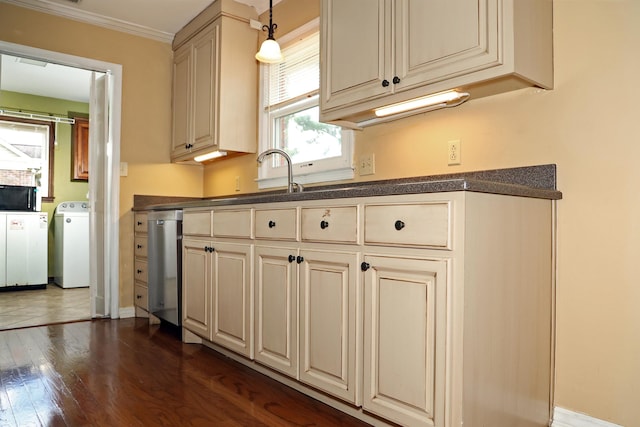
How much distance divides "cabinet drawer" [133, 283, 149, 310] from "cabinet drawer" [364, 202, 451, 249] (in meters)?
2.45

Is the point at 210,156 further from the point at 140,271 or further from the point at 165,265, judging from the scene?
the point at 140,271

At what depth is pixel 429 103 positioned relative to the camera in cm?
203

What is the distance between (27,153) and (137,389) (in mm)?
4937

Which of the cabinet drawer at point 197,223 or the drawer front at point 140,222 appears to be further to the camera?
the drawer front at point 140,222

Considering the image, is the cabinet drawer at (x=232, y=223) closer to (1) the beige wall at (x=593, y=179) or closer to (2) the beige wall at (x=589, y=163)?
(2) the beige wall at (x=589, y=163)

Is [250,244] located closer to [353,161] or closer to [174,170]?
[353,161]

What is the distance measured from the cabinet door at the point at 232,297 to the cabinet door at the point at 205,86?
1.16 meters

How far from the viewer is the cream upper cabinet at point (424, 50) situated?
1571 millimetres

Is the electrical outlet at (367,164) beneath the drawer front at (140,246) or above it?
above

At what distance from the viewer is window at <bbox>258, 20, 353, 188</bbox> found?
2.76 m

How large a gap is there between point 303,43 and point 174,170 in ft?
5.58

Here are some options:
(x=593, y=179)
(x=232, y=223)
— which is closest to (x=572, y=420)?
(x=593, y=179)

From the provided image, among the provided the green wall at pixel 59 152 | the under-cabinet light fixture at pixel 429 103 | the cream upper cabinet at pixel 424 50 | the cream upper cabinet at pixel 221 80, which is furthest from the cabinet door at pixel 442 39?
the green wall at pixel 59 152

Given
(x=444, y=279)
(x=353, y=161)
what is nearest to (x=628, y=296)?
(x=444, y=279)
